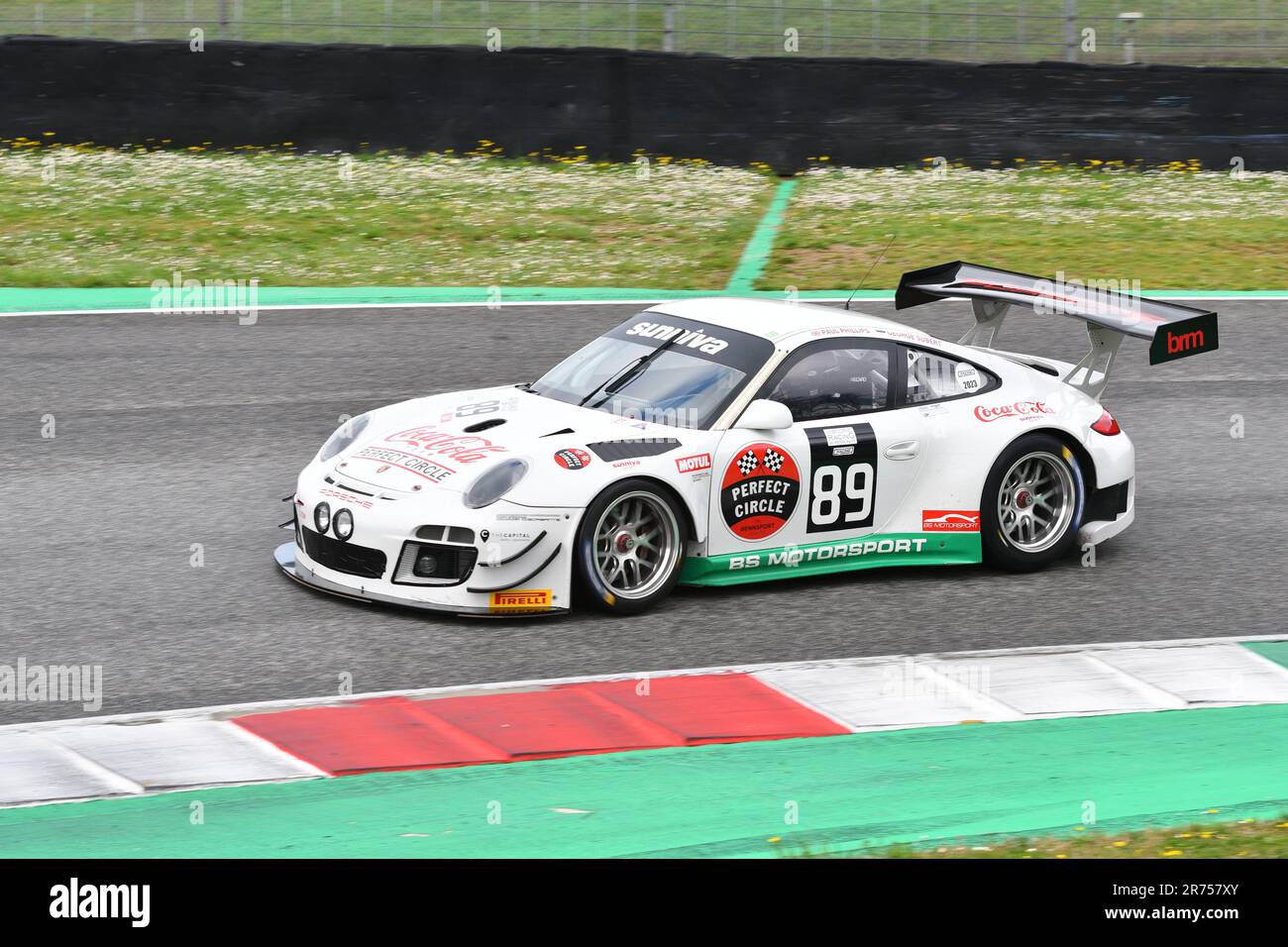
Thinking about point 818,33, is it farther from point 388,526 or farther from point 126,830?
point 126,830

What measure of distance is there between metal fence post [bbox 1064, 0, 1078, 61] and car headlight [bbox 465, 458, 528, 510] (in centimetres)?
1248

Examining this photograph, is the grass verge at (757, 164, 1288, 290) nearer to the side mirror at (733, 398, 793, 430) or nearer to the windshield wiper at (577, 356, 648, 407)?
the windshield wiper at (577, 356, 648, 407)

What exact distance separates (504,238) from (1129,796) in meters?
11.3

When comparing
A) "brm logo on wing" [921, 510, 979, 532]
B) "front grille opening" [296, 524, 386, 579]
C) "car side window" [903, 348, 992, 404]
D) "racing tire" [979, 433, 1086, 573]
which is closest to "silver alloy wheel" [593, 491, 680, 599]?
"front grille opening" [296, 524, 386, 579]

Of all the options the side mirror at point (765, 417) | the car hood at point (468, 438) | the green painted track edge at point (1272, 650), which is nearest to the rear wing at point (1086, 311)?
the green painted track edge at point (1272, 650)

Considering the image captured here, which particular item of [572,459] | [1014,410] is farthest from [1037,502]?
[572,459]

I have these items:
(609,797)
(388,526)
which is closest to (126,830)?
(609,797)

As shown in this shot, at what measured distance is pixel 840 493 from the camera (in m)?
8.23

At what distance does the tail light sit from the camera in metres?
8.87

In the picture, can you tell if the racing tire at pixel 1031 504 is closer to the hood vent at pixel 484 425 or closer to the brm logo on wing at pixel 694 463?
the brm logo on wing at pixel 694 463

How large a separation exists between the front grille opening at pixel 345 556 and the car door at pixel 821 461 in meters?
1.53

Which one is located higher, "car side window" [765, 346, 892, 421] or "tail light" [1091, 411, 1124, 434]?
"car side window" [765, 346, 892, 421]

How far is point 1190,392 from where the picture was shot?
12375 millimetres

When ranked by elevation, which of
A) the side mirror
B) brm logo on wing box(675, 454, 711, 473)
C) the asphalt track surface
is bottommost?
the asphalt track surface
